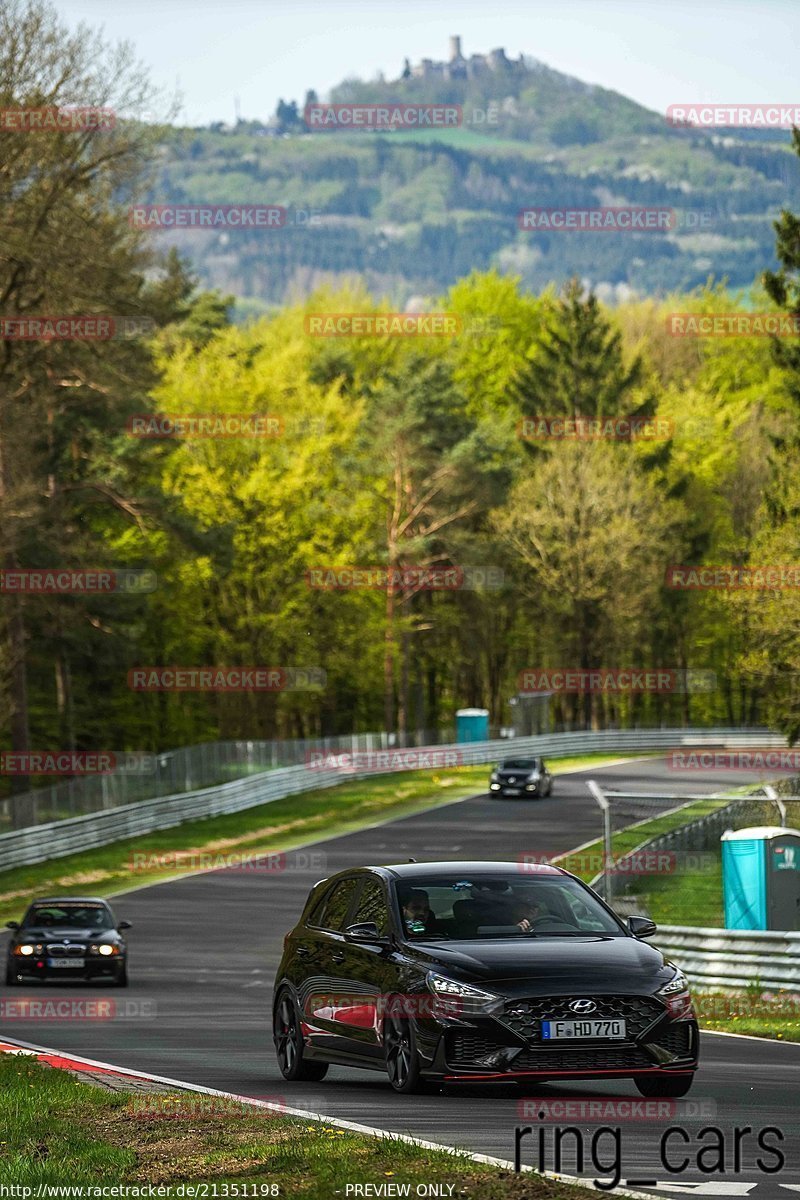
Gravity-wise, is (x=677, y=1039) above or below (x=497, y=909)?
below

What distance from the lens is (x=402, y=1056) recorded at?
40.1ft

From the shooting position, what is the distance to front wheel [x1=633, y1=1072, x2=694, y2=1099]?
1198cm

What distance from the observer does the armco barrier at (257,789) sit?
1880 inches

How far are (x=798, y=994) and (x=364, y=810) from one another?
1515 inches

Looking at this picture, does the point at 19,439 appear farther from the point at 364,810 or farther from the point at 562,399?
the point at 562,399

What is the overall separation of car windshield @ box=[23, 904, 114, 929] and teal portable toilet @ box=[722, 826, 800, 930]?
28.7ft

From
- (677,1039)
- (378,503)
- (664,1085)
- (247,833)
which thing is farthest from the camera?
(378,503)

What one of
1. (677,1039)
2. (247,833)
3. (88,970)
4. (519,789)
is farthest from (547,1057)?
(519,789)

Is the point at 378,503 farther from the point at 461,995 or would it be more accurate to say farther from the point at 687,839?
the point at 461,995

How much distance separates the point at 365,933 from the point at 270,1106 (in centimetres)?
151

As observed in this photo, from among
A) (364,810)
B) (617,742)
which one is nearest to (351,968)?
(364,810)

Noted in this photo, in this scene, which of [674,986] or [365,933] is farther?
[365,933]

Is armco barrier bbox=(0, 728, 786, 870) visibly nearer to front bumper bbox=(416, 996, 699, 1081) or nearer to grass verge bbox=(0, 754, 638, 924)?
grass verge bbox=(0, 754, 638, 924)

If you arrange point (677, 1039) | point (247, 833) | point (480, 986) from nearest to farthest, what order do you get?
point (480, 986) → point (677, 1039) → point (247, 833)
